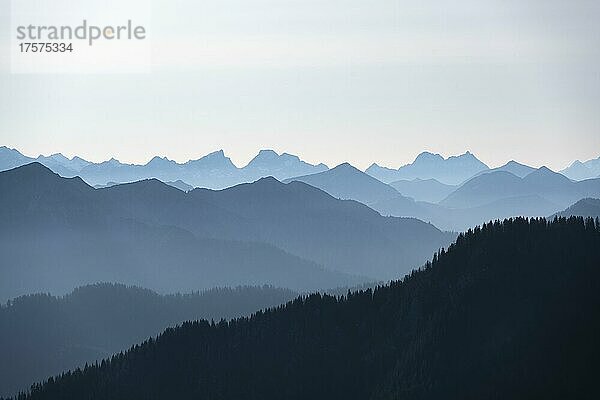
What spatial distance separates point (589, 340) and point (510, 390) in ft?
54.8

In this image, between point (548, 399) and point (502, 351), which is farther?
point (502, 351)

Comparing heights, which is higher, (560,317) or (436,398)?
(560,317)

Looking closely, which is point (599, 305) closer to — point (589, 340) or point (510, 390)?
point (589, 340)

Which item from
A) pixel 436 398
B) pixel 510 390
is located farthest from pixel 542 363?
pixel 436 398

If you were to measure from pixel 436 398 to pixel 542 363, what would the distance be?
70.4 feet

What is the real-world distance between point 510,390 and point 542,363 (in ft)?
24.8

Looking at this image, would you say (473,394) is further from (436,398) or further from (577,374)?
(577,374)

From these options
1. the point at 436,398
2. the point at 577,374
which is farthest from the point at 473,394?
the point at 577,374

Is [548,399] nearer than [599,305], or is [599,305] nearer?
[548,399]

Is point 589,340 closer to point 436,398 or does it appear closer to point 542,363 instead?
point 542,363

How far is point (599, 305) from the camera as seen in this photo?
196875 millimetres

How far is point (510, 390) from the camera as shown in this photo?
621 feet

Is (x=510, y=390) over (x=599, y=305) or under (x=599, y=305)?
under

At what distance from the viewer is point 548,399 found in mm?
181125
